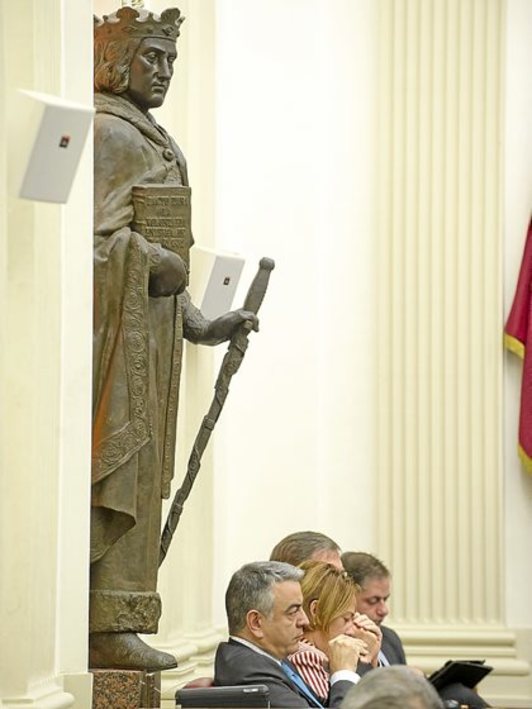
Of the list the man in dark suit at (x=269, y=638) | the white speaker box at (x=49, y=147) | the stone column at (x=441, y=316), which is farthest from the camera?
the stone column at (x=441, y=316)

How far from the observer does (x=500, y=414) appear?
11.5 meters

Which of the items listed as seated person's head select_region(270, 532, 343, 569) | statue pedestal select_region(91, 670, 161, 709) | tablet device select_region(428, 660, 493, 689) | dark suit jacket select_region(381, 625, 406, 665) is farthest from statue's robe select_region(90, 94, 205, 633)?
dark suit jacket select_region(381, 625, 406, 665)

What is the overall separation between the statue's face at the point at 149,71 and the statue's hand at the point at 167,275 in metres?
0.70

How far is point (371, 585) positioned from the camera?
8828 millimetres

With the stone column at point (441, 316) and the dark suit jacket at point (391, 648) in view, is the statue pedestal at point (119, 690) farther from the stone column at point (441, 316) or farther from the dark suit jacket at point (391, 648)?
the stone column at point (441, 316)

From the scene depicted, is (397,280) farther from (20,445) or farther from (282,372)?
(20,445)

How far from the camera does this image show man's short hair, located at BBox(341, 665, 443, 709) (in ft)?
12.5

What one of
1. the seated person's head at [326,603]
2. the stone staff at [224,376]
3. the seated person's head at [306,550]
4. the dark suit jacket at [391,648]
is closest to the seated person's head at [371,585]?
the dark suit jacket at [391,648]

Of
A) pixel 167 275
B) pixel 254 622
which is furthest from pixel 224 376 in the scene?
pixel 254 622

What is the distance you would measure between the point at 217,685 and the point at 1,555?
1.12m

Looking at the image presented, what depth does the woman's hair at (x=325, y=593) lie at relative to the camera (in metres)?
7.60

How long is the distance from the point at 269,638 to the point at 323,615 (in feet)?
2.03

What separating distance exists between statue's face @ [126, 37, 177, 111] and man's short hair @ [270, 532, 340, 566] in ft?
6.62

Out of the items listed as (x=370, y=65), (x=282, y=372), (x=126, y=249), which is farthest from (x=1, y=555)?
(x=370, y=65)
